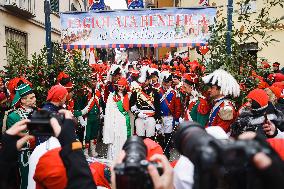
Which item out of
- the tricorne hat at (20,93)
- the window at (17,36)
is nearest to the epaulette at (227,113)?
the tricorne hat at (20,93)

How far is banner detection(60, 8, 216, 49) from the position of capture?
335 inches

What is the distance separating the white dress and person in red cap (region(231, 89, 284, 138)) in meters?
4.23

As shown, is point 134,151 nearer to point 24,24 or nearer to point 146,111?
point 146,111

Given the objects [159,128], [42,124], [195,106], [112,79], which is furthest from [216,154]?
[112,79]

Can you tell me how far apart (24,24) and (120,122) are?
29.7 ft

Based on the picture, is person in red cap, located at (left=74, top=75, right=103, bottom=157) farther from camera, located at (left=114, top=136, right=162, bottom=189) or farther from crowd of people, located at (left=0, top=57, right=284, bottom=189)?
camera, located at (left=114, top=136, right=162, bottom=189)

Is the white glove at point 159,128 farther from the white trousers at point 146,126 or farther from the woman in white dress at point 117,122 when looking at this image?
the woman in white dress at point 117,122

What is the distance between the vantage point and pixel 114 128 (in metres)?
8.28

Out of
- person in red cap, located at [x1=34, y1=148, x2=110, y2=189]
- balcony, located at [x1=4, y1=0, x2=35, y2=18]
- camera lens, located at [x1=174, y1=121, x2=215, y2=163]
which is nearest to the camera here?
camera lens, located at [x1=174, y1=121, x2=215, y2=163]

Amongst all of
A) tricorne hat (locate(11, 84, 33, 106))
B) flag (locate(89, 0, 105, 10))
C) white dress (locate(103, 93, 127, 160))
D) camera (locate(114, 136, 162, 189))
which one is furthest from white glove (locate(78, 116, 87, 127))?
camera (locate(114, 136, 162, 189))

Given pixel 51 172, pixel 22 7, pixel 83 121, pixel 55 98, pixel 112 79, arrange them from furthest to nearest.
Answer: pixel 22 7, pixel 112 79, pixel 83 121, pixel 55 98, pixel 51 172

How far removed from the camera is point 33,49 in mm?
16953

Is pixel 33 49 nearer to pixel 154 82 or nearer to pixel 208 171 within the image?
pixel 154 82

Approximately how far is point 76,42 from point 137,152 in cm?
690
